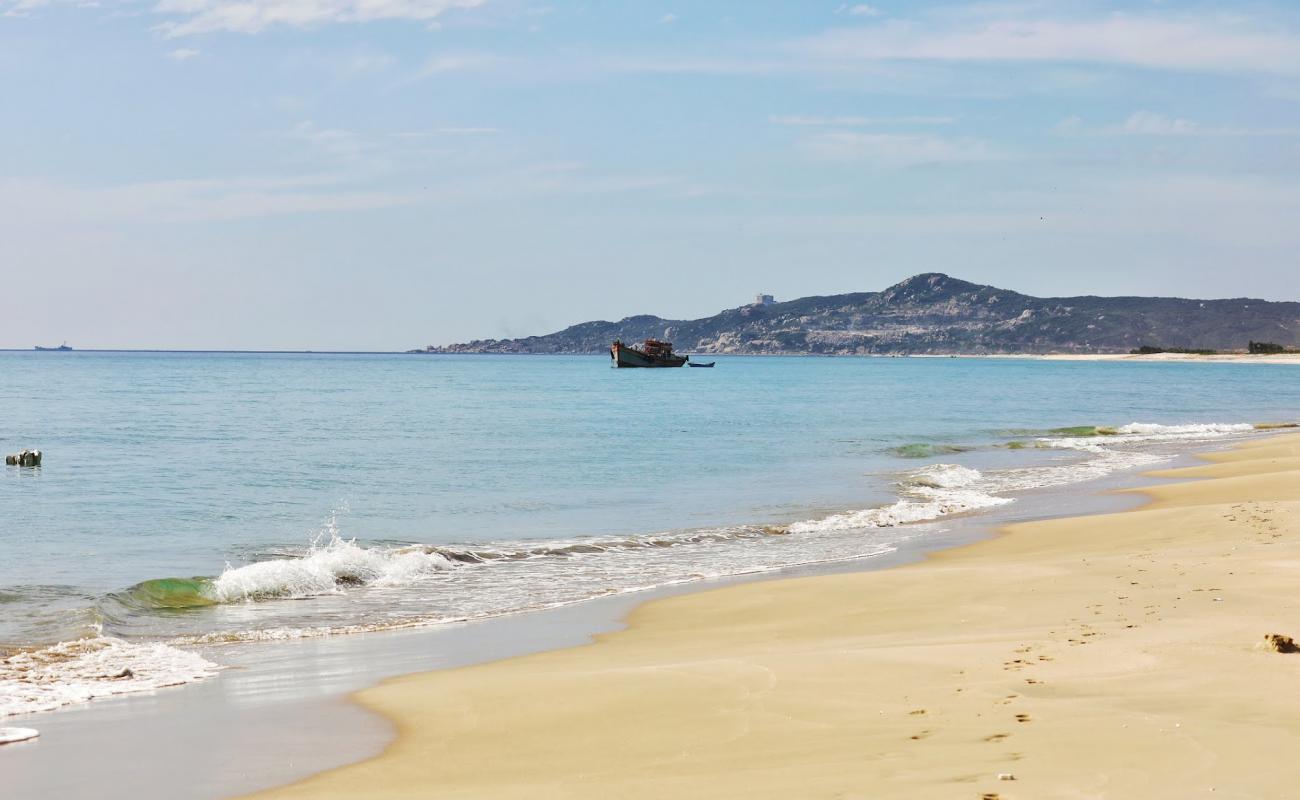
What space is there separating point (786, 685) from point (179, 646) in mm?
6908

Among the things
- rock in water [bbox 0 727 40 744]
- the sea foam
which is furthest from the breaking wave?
rock in water [bbox 0 727 40 744]

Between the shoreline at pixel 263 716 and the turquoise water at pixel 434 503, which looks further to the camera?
the turquoise water at pixel 434 503

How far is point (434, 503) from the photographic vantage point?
→ 24641 mm

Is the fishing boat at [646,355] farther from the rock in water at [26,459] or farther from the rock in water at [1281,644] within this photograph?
the rock in water at [1281,644]

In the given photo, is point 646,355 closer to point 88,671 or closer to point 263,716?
point 88,671

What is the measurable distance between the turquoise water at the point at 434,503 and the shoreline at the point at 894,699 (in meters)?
3.51

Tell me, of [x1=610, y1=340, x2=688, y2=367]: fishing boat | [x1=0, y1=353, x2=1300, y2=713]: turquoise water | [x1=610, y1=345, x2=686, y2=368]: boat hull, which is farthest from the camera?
[x1=610, y1=345, x2=686, y2=368]: boat hull

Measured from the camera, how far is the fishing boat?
6265 inches

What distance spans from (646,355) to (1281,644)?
153m

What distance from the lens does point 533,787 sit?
6.31 m

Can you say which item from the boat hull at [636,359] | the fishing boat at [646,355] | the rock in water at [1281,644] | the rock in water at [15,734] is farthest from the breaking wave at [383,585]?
the boat hull at [636,359]

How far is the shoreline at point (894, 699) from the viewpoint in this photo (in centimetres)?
590

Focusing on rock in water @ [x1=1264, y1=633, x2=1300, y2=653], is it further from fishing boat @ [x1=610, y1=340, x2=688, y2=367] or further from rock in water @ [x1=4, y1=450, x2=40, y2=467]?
fishing boat @ [x1=610, y1=340, x2=688, y2=367]

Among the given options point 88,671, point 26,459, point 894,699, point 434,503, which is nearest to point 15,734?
point 88,671
